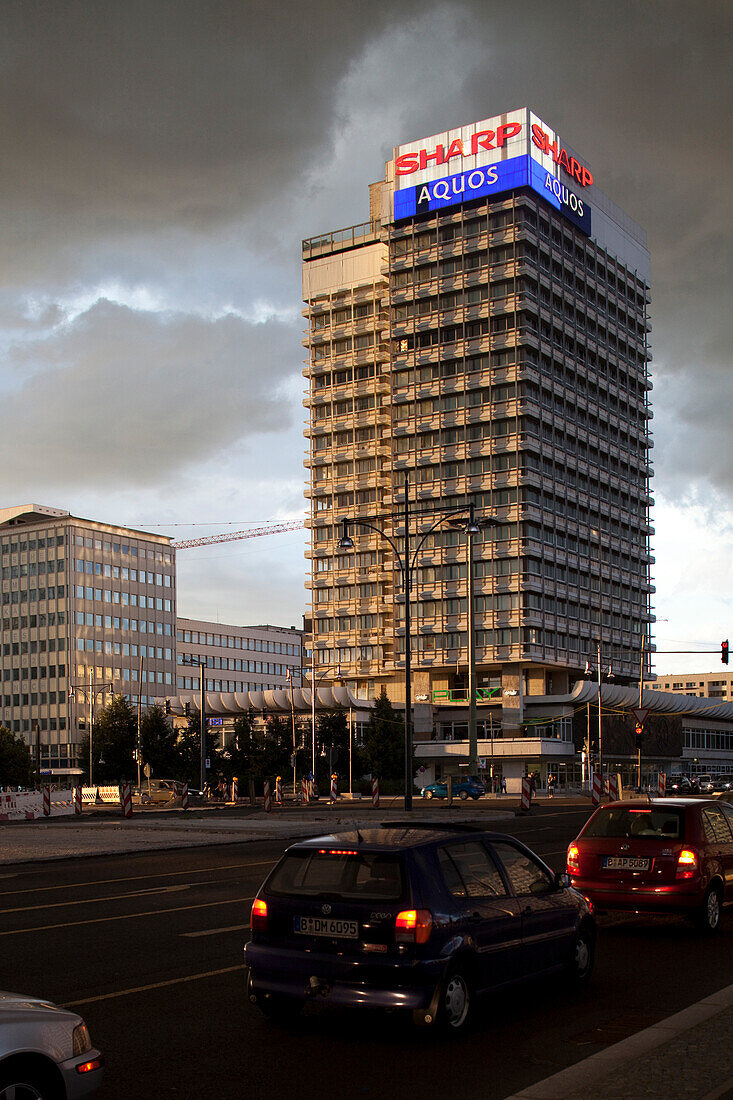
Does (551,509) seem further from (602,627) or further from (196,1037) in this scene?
(196,1037)

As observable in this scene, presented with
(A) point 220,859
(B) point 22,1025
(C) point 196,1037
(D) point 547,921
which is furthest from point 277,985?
(A) point 220,859

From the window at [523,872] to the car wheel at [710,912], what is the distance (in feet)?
13.3

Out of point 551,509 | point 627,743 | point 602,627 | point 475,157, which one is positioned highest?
point 475,157

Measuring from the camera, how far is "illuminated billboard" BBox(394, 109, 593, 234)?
107 metres

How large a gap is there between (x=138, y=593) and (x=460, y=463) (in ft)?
174

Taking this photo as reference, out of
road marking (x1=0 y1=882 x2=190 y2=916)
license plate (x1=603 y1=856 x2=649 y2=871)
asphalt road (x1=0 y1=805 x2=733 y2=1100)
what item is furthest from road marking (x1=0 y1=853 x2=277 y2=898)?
license plate (x1=603 y1=856 x2=649 y2=871)

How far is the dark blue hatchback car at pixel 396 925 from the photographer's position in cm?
762

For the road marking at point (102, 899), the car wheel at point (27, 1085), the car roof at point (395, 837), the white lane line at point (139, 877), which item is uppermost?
the car roof at point (395, 837)

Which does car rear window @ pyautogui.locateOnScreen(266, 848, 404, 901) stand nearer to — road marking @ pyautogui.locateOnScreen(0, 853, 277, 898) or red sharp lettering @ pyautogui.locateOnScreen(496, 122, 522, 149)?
road marking @ pyautogui.locateOnScreen(0, 853, 277, 898)

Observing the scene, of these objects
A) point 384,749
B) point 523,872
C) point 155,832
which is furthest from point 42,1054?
point 384,749

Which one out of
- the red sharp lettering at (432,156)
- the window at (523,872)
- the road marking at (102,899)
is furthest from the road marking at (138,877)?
the red sharp lettering at (432,156)

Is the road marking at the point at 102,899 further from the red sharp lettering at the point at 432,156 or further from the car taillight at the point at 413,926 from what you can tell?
the red sharp lettering at the point at 432,156

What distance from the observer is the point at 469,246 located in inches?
4311

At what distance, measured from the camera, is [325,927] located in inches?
312
